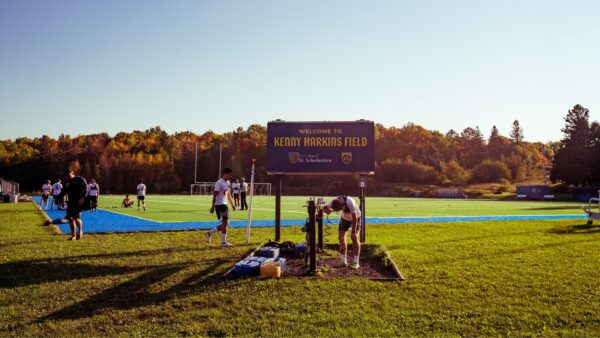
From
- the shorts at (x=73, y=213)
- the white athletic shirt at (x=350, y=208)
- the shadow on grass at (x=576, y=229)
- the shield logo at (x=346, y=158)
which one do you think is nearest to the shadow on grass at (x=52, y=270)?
the shorts at (x=73, y=213)

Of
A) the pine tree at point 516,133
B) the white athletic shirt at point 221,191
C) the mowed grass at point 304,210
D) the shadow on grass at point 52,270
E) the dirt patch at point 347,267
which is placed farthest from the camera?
the pine tree at point 516,133

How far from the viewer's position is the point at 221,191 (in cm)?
1291

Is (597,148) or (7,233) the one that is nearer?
(7,233)

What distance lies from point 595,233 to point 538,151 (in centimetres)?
13397

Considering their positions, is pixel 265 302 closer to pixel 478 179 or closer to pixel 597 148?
pixel 597 148

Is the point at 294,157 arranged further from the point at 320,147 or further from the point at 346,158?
the point at 346,158

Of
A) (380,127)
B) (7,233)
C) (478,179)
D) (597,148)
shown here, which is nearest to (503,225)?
(7,233)

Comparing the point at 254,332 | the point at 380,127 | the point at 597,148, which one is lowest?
the point at 254,332

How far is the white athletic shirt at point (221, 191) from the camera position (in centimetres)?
1282

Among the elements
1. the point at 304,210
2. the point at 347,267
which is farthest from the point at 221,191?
the point at 304,210

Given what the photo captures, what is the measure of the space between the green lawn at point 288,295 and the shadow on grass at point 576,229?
153 inches

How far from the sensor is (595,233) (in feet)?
51.7

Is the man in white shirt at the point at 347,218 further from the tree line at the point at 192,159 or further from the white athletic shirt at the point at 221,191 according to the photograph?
the tree line at the point at 192,159

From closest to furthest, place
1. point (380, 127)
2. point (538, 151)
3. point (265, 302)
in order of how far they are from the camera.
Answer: point (265, 302) → point (380, 127) → point (538, 151)
